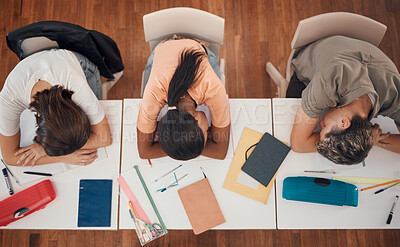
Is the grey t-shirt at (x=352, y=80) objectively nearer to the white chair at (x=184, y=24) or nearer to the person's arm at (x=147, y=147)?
the white chair at (x=184, y=24)

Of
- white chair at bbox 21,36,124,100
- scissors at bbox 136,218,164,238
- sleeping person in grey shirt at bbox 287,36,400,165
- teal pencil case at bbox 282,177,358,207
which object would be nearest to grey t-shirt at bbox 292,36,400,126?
sleeping person in grey shirt at bbox 287,36,400,165

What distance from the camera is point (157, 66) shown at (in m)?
1.31

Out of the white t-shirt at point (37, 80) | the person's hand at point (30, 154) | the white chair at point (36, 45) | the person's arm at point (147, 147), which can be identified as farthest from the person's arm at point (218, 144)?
the white chair at point (36, 45)

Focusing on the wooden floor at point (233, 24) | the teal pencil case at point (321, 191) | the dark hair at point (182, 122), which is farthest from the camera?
the wooden floor at point (233, 24)

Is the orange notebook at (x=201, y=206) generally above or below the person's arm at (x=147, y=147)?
below

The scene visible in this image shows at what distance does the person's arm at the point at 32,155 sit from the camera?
4.70 feet

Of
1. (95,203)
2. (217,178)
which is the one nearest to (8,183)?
(95,203)

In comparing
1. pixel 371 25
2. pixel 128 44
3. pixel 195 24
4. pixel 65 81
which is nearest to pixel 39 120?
pixel 65 81

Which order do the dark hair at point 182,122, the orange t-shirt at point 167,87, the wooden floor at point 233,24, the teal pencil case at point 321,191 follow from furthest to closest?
the wooden floor at point 233,24
the teal pencil case at point 321,191
the orange t-shirt at point 167,87
the dark hair at point 182,122

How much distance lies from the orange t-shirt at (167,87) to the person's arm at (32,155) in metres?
0.34

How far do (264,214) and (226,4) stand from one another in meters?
1.79

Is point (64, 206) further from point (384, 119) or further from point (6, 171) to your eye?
point (384, 119)

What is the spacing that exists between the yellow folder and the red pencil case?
91 cm

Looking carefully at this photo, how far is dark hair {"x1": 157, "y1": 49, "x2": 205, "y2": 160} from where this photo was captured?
1.18 meters
